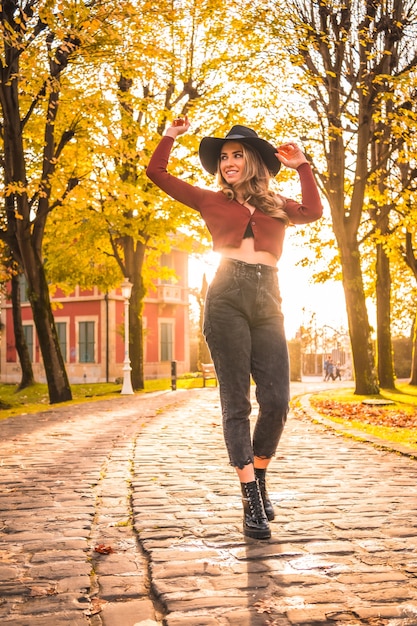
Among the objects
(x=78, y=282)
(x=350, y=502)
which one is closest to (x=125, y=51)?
(x=78, y=282)

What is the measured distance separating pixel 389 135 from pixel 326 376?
2161 centimetres

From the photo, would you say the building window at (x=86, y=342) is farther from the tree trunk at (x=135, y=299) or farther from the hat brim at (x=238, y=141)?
the hat brim at (x=238, y=141)

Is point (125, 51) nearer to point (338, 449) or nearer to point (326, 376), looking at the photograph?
point (338, 449)

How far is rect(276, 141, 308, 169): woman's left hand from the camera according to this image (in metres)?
4.89

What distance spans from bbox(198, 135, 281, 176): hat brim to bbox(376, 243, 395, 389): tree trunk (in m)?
19.8

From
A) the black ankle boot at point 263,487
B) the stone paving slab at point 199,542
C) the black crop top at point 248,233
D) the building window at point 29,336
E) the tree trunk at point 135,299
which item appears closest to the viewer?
the stone paving slab at point 199,542

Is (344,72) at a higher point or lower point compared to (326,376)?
higher

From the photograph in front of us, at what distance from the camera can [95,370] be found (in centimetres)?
4209

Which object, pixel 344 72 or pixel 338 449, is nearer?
pixel 338 449

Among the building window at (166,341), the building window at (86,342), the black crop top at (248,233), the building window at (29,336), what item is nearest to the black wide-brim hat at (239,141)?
the black crop top at (248,233)

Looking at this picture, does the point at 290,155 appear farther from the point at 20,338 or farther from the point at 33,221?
the point at 20,338

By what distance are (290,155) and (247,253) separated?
0.67m

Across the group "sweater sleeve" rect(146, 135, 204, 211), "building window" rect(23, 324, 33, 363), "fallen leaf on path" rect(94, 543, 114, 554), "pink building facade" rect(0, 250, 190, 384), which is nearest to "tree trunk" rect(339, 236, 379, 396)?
"sweater sleeve" rect(146, 135, 204, 211)

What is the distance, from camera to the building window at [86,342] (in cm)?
4262
